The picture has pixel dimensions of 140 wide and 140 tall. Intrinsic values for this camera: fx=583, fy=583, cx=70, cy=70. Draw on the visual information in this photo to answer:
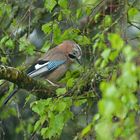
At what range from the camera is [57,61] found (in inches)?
352

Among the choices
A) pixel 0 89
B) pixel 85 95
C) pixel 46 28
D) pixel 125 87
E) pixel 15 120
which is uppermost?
pixel 125 87

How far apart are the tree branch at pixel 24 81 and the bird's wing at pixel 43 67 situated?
1.31m

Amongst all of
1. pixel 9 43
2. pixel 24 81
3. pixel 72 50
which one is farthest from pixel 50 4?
pixel 72 50

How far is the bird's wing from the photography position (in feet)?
26.5

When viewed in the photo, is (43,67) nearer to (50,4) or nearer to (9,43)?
(9,43)

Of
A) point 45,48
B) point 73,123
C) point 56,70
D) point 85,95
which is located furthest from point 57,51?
point 85,95

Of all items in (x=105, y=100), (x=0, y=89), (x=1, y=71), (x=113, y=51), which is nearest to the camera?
(x=105, y=100)

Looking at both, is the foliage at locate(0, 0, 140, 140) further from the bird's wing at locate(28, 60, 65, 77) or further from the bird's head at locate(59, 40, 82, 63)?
the bird's head at locate(59, 40, 82, 63)

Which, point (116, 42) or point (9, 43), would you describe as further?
point (9, 43)

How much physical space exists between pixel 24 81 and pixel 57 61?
113 inches

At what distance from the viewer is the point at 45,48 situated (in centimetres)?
733

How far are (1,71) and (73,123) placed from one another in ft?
12.6

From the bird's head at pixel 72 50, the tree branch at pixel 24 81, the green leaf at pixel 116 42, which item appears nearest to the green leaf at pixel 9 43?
the tree branch at pixel 24 81

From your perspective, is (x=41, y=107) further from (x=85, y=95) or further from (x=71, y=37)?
(x=71, y=37)
